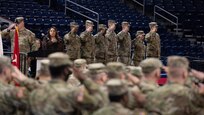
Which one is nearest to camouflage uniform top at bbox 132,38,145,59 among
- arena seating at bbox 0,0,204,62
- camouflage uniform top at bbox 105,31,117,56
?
camouflage uniform top at bbox 105,31,117,56

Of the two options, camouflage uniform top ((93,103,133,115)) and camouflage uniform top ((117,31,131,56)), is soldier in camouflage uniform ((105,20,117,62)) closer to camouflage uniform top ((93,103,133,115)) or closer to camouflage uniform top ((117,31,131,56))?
camouflage uniform top ((117,31,131,56))

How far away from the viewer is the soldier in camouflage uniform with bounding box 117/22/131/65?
14.7 meters

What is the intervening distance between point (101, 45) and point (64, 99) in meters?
8.51

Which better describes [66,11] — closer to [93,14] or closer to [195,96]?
[93,14]

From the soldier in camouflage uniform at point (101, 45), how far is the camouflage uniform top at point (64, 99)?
8.31 m

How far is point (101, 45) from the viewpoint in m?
14.4

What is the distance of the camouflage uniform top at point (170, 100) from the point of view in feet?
19.9

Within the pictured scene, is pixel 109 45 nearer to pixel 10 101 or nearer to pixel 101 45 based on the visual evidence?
pixel 101 45

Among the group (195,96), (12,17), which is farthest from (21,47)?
(195,96)

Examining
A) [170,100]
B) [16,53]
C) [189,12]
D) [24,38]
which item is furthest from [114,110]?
[189,12]

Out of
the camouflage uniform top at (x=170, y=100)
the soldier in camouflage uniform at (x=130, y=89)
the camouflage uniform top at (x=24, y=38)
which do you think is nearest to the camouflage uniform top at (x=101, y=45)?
the camouflage uniform top at (x=24, y=38)

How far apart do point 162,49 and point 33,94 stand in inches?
487

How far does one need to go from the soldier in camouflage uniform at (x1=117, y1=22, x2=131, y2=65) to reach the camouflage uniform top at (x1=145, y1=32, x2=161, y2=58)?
1.55 ft

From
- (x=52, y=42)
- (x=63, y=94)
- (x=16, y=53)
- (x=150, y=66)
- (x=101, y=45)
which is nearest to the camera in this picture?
(x=63, y=94)
